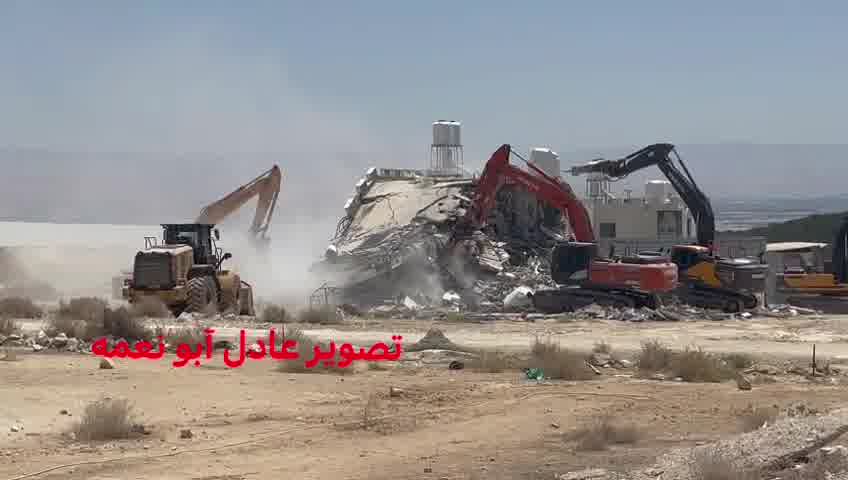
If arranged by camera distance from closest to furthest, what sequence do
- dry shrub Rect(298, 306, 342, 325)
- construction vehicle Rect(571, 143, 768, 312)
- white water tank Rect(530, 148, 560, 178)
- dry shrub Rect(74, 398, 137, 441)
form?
dry shrub Rect(74, 398, 137, 441) < dry shrub Rect(298, 306, 342, 325) < construction vehicle Rect(571, 143, 768, 312) < white water tank Rect(530, 148, 560, 178)

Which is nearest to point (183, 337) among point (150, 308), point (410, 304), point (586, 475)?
point (150, 308)

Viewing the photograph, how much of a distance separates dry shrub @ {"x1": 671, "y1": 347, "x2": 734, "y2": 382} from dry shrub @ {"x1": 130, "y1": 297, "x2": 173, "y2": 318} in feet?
43.9

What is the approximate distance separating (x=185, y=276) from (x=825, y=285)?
18955mm

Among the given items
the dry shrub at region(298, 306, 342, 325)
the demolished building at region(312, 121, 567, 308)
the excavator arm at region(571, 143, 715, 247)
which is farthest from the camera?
the demolished building at region(312, 121, 567, 308)

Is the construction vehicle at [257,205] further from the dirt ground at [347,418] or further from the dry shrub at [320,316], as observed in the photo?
the dirt ground at [347,418]

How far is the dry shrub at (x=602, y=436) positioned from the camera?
43.0 ft

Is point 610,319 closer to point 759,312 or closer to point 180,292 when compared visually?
point 759,312

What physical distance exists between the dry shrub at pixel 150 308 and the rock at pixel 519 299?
39.5 feet

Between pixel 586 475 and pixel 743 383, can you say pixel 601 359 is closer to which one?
pixel 743 383

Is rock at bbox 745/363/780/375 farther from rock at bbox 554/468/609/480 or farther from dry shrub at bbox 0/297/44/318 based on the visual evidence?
dry shrub at bbox 0/297/44/318

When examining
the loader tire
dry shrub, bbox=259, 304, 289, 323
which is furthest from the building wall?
the loader tire

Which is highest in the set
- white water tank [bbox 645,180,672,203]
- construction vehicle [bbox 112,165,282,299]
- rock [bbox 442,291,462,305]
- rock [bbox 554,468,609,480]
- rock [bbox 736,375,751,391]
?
white water tank [bbox 645,180,672,203]

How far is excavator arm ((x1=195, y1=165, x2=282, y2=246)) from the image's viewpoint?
146 ft

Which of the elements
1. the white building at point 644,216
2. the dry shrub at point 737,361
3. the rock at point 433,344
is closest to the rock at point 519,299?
the rock at point 433,344
